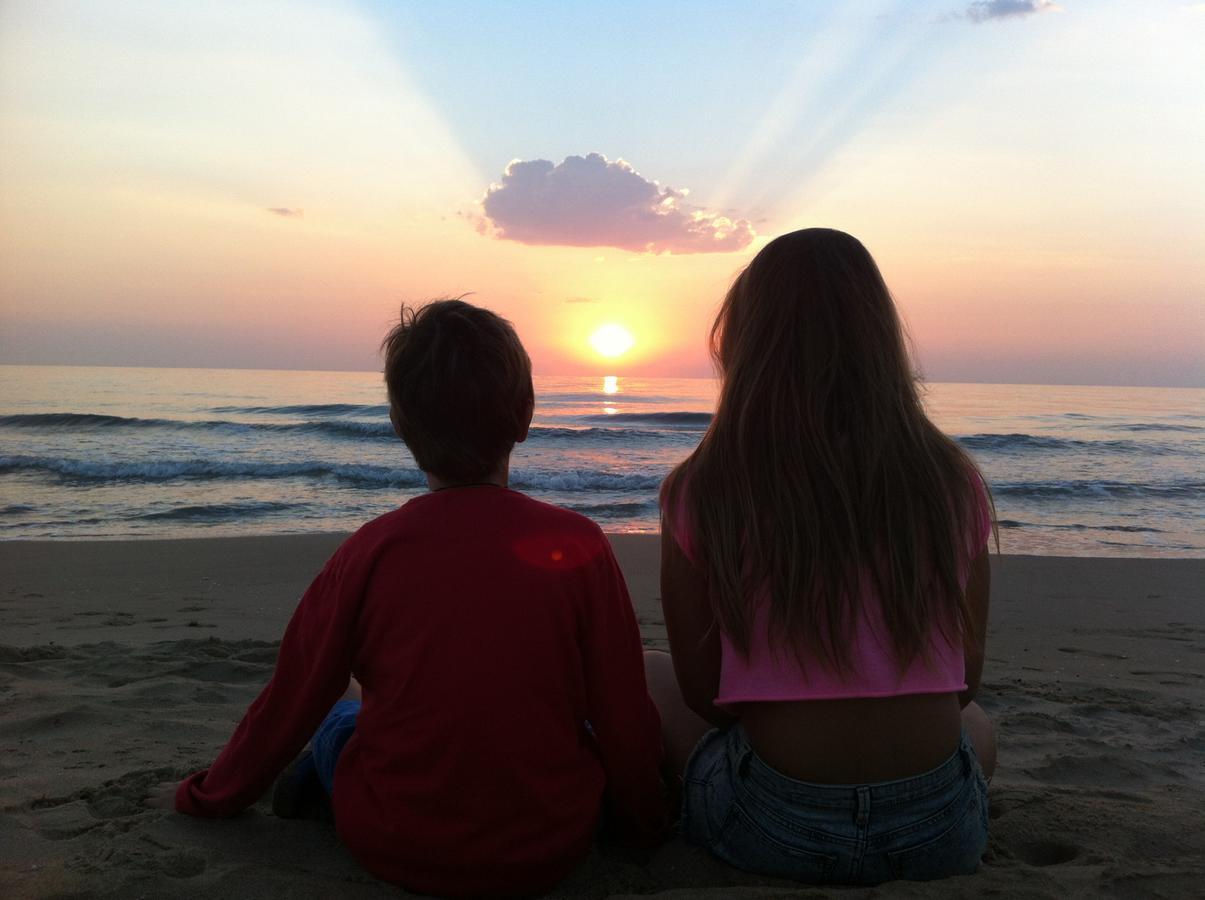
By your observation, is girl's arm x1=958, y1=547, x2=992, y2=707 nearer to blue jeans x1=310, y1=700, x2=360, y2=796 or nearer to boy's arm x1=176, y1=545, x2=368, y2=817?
boy's arm x1=176, y1=545, x2=368, y2=817

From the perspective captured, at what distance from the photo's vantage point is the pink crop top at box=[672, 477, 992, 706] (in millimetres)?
1791

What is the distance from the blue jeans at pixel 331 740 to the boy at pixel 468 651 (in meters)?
0.23

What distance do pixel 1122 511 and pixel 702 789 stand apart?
12.7 metres

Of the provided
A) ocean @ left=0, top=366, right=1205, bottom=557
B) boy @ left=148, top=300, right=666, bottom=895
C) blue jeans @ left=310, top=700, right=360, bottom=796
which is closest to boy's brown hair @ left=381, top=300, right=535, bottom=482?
boy @ left=148, top=300, right=666, bottom=895

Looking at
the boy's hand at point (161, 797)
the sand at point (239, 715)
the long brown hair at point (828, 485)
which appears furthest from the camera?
the boy's hand at point (161, 797)

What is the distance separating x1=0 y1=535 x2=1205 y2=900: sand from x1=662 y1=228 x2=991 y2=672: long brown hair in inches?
24.9

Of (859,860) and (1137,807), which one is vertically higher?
(859,860)

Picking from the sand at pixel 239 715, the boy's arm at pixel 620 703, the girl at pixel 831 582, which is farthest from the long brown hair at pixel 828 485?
A: the sand at pixel 239 715

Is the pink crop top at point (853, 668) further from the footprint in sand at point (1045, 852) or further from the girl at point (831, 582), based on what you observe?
the footprint in sand at point (1045, 852)

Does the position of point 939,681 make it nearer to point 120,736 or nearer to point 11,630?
point 120,736

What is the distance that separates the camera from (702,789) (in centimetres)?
209

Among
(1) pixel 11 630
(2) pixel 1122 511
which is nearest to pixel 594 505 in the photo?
(2) pixel 1122 511

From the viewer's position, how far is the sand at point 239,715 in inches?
79.4

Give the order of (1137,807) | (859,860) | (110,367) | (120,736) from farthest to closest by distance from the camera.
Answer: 1. (110,367)
2. (120,736)
3. (1137,807)
4. (859,860)
